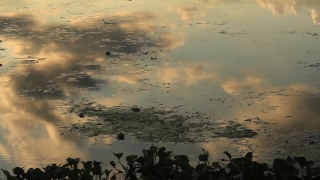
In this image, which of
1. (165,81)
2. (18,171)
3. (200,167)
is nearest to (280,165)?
(200,167)

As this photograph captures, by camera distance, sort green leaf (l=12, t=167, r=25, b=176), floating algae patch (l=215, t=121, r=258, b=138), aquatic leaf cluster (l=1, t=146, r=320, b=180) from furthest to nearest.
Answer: floating algae patch (l=215, t=121, r=258, b=138) → green leaf (l=12, t=167, r=25, b=176) → aquatic leaf cluster (l=1, t=146, r=320, b=180)

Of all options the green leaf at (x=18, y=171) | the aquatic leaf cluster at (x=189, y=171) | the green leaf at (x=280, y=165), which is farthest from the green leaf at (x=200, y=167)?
the green leaf at (x=18, y=171)

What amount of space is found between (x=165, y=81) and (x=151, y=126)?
4.51 ft

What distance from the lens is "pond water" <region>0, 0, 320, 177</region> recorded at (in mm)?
4391

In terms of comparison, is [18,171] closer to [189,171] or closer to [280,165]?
[189,171]

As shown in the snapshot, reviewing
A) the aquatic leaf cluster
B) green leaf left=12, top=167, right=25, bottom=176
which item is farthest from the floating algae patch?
green leaf left=12, top=167, right=25, bottom=176

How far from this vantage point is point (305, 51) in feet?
22.4

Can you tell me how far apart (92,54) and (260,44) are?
7.71 ft

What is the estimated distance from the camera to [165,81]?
591 centimetres

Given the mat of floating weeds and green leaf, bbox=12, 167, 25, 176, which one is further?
the mat of floating weeds

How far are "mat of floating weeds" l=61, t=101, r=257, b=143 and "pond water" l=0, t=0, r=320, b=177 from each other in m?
0.02

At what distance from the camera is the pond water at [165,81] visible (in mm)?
4391

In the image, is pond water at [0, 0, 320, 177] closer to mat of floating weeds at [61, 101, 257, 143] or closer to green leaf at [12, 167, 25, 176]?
mat of floating weeds at [61, 101, 257, 143]

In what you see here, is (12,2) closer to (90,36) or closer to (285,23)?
(90,36)
